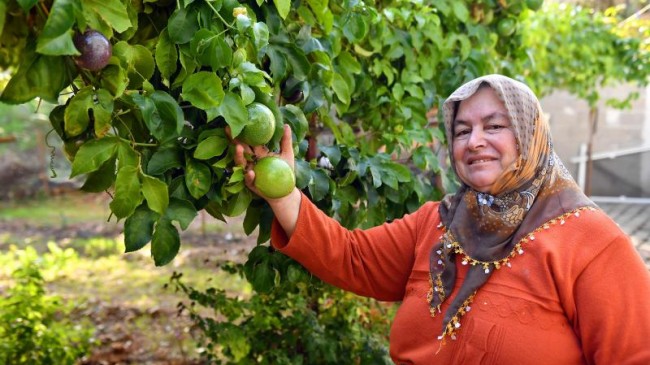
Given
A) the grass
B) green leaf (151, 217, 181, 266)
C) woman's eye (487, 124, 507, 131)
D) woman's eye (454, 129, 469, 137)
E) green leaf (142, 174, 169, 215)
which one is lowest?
the grass

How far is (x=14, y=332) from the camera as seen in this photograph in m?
2.88

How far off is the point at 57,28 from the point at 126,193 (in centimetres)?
38

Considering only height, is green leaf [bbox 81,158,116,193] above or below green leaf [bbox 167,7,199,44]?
below

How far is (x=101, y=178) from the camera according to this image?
1362 mm

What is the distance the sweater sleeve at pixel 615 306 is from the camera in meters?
1.41

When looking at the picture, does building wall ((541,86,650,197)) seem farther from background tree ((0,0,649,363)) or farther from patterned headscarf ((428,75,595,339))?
patterned headscarf ((428,75,595,339))

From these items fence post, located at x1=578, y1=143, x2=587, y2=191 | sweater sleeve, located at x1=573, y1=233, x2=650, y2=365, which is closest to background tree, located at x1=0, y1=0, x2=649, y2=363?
sweater sleeve, located at x1=573, y1=233, x2=650, y2=365

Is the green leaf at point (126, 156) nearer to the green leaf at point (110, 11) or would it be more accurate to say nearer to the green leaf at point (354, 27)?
the green leaf at point (110, 11)

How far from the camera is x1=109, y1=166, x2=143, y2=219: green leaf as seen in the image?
1.28 metres

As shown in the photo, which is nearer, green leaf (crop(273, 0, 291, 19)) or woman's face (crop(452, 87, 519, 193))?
green leaf (crop(273, 0, 291, 19))

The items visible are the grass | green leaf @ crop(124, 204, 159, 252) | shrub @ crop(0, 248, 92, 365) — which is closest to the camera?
green leaf @ crop(124, 204, 159, 252)

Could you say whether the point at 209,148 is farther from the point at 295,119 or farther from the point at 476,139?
the point at 476,139

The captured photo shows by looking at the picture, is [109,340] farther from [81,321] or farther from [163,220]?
[163,220]

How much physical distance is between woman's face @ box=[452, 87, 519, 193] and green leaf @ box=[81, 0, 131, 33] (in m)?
0.88
